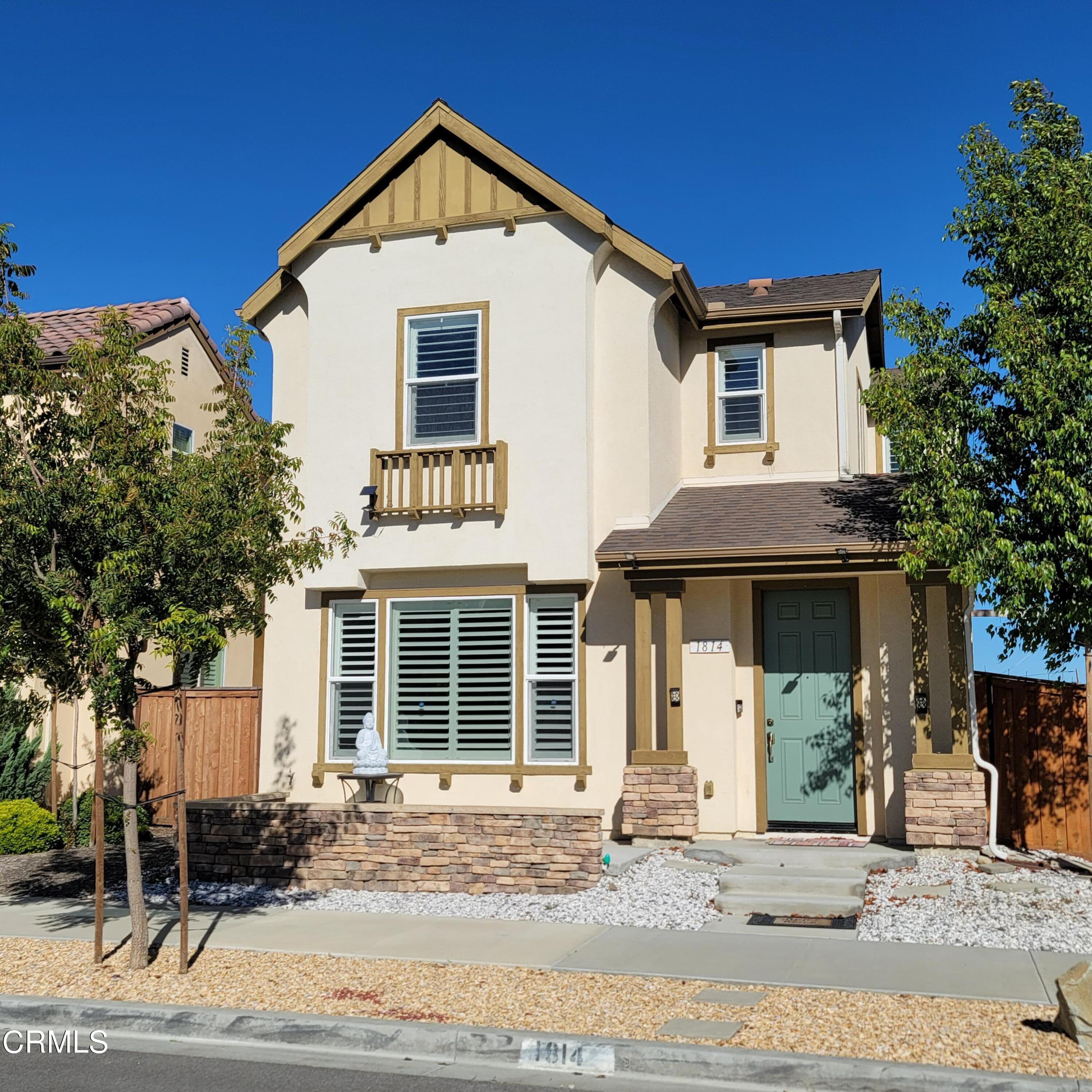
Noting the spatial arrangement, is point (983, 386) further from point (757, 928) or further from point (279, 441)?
point (279, 441)

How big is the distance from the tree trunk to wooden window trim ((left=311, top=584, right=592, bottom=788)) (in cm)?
544

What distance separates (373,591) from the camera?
584 inches

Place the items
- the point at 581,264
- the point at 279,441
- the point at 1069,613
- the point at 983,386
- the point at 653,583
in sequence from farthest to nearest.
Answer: the point at 581,264 < the point at 653,583 < the point at 983,386 < the point at 1069,613 < the point at 279,441

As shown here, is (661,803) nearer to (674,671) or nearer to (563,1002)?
(674,671)

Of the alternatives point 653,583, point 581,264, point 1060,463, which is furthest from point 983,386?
point 581,264

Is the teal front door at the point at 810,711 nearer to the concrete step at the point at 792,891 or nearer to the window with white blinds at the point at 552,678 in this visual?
the concrete step at the point at 792,891

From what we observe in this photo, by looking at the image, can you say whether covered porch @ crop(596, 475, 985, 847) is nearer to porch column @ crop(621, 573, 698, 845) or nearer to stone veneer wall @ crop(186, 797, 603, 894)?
porch column @ crop(621, 573, 698, 845)

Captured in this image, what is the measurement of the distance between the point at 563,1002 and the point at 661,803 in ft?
17.8

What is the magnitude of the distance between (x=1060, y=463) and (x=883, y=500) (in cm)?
293

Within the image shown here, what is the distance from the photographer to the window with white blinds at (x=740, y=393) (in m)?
15.2

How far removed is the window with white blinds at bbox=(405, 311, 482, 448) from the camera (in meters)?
14.7

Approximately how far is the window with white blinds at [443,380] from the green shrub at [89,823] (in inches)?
235

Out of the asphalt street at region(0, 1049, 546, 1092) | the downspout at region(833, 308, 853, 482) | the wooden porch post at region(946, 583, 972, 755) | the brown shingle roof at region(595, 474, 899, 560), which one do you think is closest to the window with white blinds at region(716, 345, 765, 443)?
the brown shingle roof at region(595, 474, 899, 560)

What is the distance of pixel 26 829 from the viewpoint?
1456 cm
